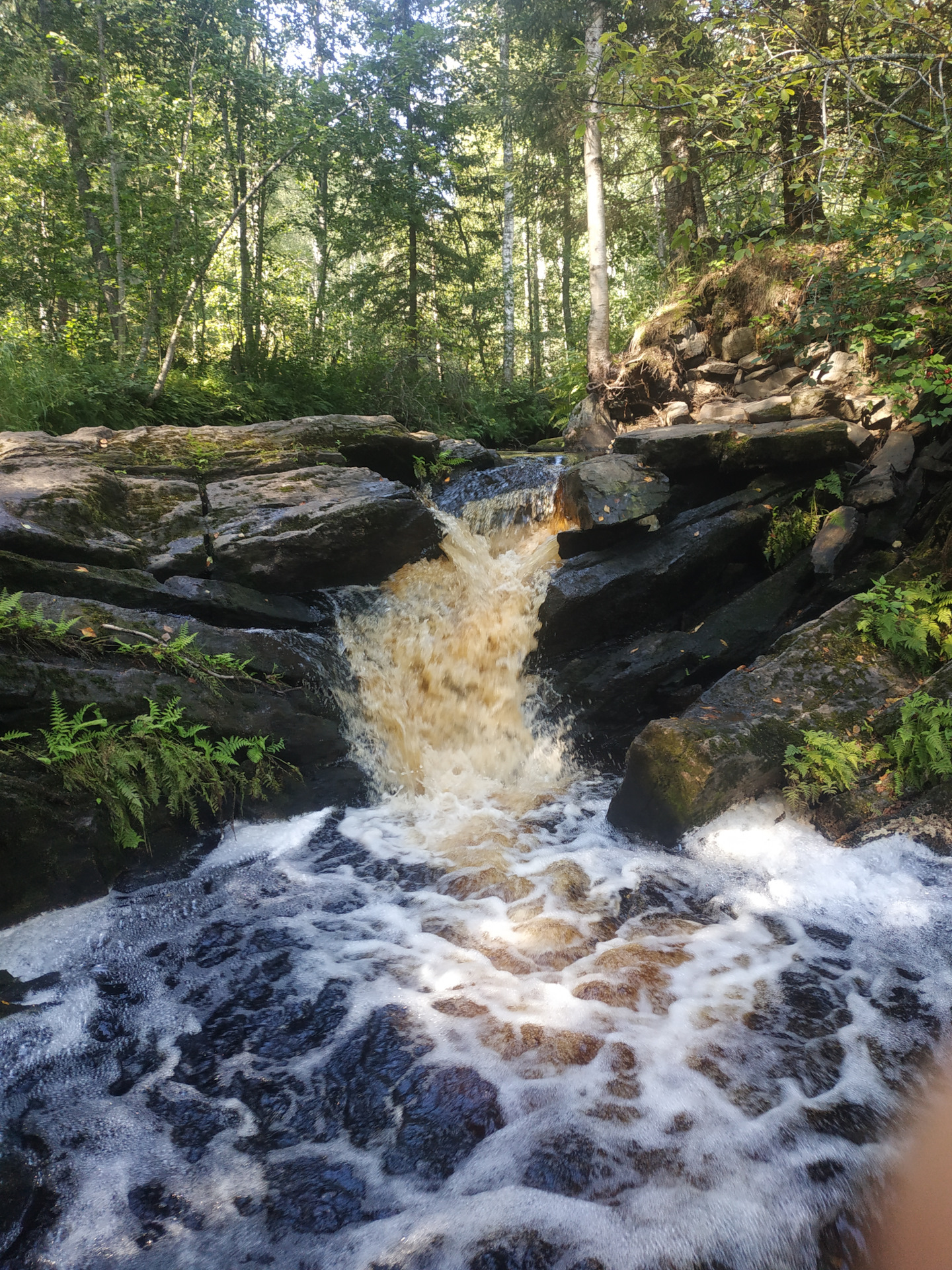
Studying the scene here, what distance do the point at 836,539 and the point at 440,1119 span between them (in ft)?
22.0

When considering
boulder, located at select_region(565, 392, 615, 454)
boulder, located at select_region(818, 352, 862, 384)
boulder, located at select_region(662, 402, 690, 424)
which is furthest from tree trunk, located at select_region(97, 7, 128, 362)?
boulder, located at select_region(818, 352, 862, 384)

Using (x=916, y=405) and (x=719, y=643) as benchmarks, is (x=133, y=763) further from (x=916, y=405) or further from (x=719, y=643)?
(x=916, y=405)

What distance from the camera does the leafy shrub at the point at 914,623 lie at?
591 cm

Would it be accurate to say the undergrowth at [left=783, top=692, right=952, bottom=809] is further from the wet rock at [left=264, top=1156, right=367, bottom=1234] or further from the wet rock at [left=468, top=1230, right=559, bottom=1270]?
the wet rock at [left=264, top=1156, right=367, bottom=1234]

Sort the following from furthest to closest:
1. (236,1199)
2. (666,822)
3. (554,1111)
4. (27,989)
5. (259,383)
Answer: (259,383) < (666,822) < (27,989) < (554,1111) < (236,1199)

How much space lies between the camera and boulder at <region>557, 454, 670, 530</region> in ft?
25.0

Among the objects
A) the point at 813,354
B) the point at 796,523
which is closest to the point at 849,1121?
the point at 796,523

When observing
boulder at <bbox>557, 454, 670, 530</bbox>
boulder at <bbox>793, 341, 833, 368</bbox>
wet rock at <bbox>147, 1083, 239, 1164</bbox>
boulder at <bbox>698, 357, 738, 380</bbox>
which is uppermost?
boulder at <bbox>698, 357, 738, 380</bbox>

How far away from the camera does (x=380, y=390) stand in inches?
543

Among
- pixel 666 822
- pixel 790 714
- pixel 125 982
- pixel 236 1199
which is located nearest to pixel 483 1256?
pixel 236 1199

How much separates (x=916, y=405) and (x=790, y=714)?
4.27 meters

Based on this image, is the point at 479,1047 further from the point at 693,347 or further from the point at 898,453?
the point at 693,347

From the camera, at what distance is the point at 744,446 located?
7773mm

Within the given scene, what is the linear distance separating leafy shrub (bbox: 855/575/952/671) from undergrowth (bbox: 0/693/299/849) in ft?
19.0
